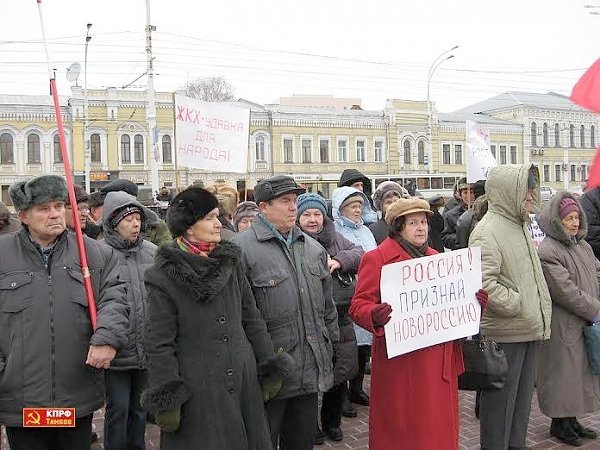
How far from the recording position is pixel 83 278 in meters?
3.46

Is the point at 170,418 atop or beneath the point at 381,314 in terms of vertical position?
beneath

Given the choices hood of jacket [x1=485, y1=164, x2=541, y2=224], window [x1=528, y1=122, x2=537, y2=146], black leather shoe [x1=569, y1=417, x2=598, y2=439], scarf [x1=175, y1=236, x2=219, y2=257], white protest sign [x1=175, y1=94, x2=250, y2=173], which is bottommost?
black leather shoe [x1=569, y1=417, x2=598, y2=439]

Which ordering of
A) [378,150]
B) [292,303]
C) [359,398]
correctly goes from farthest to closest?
[378,150], [359,398], [292,303]

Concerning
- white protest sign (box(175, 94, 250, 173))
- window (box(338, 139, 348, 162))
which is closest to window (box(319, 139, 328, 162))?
window (box(338, 139, 348, 162))

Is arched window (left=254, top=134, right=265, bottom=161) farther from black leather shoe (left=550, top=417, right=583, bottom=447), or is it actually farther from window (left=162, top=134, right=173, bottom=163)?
black leather shoe (left=550, top=417, right=583, bottom=447)

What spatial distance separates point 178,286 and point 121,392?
1.62m

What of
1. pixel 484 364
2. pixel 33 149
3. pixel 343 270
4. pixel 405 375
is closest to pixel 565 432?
pixel 484 364

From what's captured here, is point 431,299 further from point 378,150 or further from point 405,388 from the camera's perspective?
point 378,150

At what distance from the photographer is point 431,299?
13.2ft

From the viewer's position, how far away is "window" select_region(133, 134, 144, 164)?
44875 mm

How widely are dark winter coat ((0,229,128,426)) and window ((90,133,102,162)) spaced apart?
42.4 m

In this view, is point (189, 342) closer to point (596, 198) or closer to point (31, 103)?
point (596, 198)

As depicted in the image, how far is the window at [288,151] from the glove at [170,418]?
4598cm

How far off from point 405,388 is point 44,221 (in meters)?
2.35
